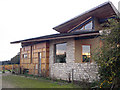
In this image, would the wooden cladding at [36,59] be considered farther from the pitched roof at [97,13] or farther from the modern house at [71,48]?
the pitched roof at [97,13]

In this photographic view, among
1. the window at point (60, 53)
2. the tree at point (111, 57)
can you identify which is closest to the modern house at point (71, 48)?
the window at point (60, 53)

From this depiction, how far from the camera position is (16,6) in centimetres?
1666

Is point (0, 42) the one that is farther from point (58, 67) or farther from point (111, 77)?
point (111, 77)

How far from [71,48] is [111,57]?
19.9ft

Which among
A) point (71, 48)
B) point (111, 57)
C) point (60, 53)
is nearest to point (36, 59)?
point (60, 53)

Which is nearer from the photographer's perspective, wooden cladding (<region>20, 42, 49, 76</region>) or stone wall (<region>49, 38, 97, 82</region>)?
stone wall (<region>49, 38, 97, 82</region>)

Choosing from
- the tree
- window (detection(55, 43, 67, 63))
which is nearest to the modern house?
window (detection(55, 43, 67, 63))

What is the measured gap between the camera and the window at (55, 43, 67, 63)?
1337 centimetres

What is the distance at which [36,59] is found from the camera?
53.1 ft

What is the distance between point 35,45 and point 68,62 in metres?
5.29

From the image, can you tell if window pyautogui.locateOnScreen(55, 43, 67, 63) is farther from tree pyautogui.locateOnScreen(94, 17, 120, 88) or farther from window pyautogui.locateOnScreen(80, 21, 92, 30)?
tree pyautogui.locateOnScreen(94, 17, 120, 88)

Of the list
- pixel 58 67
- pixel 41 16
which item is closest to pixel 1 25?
pixel 41 16

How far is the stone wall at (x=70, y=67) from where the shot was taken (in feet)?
32.9

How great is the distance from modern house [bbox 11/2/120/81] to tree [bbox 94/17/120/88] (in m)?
2.62
